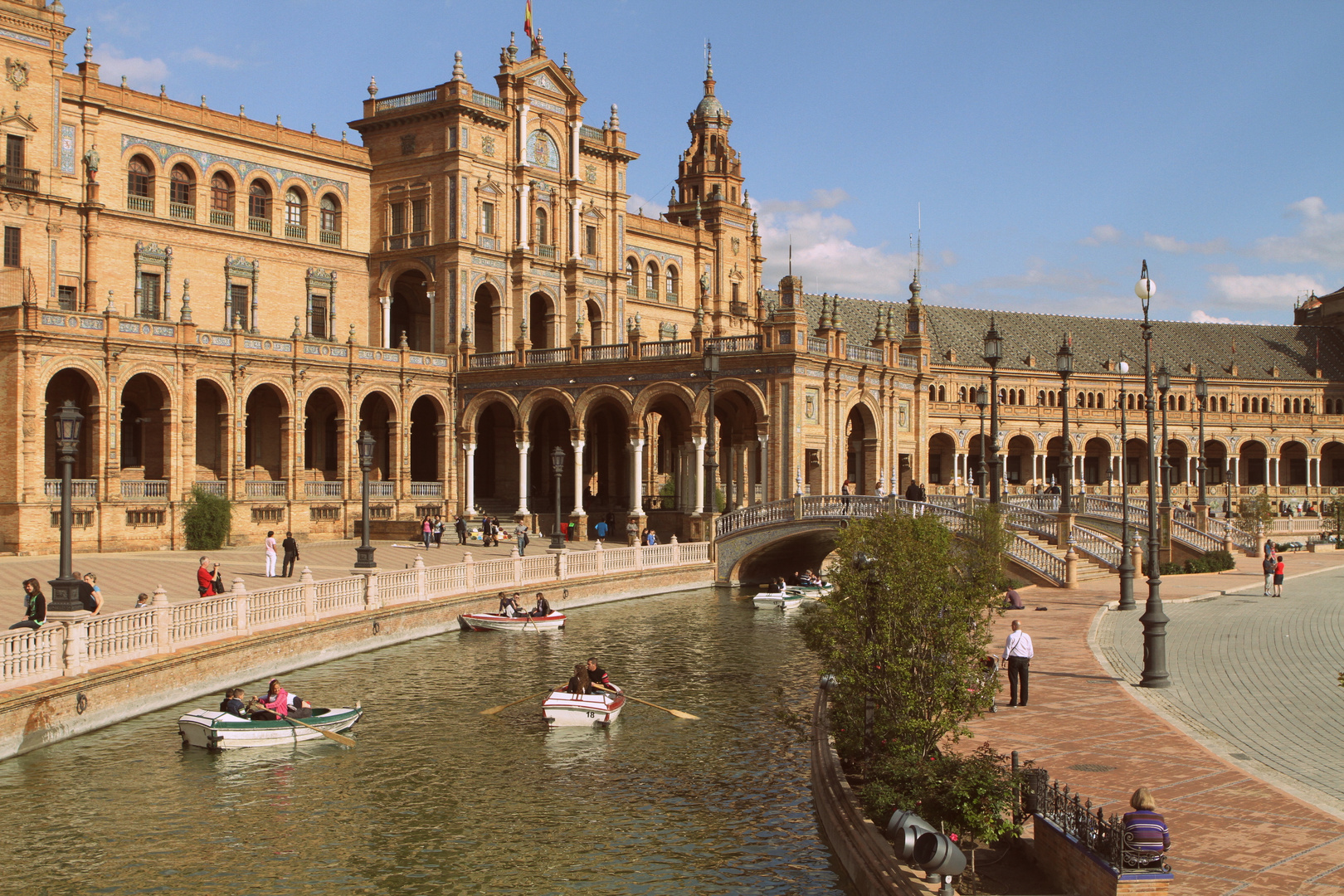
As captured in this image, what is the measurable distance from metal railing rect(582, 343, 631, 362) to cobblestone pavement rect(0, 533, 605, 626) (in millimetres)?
7913

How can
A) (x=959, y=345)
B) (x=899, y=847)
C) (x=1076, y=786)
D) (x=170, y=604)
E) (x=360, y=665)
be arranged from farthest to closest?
1. (x=959, y=345)
2. (x=360, y=665)
3. (x=170, y=604)
4. (x=1076, y=786)
5. (x=899, y=847)

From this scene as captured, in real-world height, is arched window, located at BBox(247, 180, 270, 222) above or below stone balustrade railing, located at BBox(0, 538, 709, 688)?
above

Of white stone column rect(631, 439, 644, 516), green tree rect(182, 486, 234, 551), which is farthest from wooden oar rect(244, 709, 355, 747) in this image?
white stone column rect(631, 439, 644, 516)

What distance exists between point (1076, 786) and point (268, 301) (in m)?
48.9

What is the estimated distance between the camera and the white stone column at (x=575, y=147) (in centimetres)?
6341

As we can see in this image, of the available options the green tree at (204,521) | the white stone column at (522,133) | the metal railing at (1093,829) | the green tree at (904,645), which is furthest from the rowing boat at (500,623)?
the white stone column at (522,133)

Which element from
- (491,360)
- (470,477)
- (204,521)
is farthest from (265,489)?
(491,360)

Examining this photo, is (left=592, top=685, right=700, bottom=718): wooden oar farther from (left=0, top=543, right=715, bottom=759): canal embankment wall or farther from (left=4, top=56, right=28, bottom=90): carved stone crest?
(left=4, top=56, right=28, bottom=90): carved stone crest

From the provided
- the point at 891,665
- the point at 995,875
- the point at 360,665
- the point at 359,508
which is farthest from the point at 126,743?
the point at 359,508

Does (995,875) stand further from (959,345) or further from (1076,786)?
(959,345)

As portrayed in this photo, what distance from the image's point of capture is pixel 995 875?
40.2 feet

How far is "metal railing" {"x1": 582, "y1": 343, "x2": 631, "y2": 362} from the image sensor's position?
53656mm

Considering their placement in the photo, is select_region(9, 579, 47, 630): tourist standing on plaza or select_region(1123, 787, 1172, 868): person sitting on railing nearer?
select_region(1123, 787, 1172, 868): person sitting on railing

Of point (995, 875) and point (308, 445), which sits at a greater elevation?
point (308, 445)
